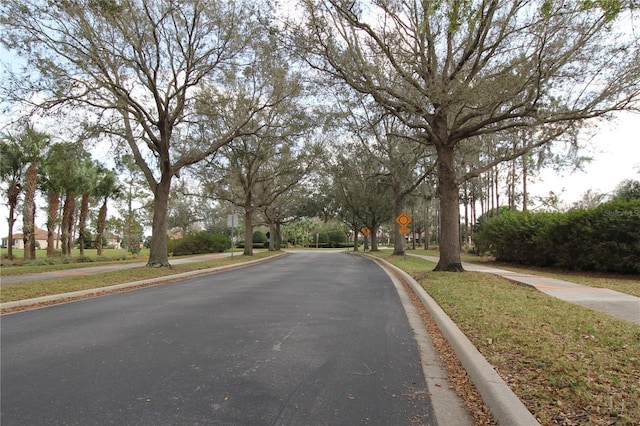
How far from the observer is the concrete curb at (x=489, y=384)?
3242mm

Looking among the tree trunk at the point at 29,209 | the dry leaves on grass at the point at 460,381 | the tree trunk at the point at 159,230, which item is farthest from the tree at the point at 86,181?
the dry leaves on grass at the point at 460,381

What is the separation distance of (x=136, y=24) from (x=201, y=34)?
8.09 ft

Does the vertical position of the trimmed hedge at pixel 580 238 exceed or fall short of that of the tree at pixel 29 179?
it falls short

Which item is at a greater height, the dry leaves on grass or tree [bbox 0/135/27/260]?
tree [bbox 0/135/27/260]

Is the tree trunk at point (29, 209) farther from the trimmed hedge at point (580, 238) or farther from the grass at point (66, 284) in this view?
the trimmed hedge at point (580, 238)

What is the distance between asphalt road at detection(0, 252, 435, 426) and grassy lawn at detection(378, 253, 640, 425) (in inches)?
37.9

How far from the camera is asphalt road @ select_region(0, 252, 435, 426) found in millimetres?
3467

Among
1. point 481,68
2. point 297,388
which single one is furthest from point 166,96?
point 297,388

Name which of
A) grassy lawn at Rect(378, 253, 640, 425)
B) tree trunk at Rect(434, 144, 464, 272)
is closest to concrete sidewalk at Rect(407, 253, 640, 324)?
grassy lawn at Rect(378, 253, 640, 425)

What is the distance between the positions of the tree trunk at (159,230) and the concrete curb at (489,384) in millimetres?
13984

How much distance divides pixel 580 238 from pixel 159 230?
17.4 m

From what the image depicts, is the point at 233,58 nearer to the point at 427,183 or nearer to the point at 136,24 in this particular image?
the point at 136,24

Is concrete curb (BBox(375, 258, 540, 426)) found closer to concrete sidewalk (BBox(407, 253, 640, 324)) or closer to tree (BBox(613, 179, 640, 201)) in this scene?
concrete sidewalk (BBox(407, 253, 640, 324))

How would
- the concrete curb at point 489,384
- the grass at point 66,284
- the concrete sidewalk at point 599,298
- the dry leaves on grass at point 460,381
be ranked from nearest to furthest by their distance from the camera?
the concrete curb at point 489,384
the dry leaves on grass at point 460,381
the concrete sidewalk at point 599,298
the grass at point 66,284
